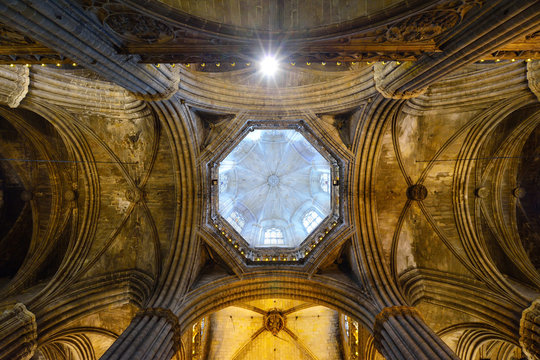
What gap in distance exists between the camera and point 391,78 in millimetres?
8141

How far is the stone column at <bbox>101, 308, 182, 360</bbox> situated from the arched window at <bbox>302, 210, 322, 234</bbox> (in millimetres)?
10784

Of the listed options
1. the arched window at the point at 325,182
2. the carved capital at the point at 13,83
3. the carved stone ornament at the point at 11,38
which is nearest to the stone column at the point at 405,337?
the arched window at the point at 325,182

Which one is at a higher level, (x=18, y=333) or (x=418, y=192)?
(x=418, y=192)

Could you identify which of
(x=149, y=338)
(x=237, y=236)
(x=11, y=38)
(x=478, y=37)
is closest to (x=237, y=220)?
(x=237, y=236)

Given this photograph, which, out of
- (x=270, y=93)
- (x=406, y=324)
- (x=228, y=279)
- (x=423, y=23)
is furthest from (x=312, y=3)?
(x=228, y=279)

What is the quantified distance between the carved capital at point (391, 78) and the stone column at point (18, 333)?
12.9 metres

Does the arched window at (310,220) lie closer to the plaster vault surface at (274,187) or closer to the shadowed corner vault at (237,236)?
the plaster vault surface at (274,187)

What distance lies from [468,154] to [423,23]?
26.0 feet

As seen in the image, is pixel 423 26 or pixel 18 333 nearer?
pixel 423 26

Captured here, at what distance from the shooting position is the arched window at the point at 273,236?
17938mm

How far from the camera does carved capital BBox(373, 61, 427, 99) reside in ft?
25.3

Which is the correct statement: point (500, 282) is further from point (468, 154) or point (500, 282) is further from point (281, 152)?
point (281, 152)

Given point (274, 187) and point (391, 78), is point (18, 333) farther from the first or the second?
point (274, 187)

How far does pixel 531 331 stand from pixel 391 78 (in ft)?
27.1
